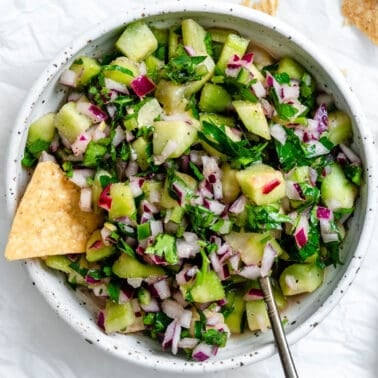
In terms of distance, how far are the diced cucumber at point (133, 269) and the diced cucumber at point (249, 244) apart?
174 mm

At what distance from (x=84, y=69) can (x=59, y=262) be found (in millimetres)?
449

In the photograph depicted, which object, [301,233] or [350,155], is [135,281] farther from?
[350,155]

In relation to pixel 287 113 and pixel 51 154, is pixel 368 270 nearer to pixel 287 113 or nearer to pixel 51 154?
pixel 287 113

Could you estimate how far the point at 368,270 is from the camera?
1.95m

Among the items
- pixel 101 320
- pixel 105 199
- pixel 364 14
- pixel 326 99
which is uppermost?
pixel 364 14

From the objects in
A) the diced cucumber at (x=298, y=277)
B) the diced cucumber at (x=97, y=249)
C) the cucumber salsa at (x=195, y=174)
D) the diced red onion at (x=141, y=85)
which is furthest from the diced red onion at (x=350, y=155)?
the diced cucumber at (x=97, y=249)

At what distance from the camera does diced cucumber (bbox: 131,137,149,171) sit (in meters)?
1.65

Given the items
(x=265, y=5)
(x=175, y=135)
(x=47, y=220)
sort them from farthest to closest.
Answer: (x=265, y=5), (x=47, y=220), (x=175, y=135)

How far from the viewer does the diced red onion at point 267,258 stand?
65.6 inches

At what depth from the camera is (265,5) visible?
1.90 meters

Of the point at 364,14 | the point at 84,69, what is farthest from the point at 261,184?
the point at 364,14

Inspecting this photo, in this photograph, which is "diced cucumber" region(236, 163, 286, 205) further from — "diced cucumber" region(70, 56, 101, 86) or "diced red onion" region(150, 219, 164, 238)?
"diced cucumber" region(70, 56, 101, 86)

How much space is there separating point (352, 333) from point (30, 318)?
33.0 inches

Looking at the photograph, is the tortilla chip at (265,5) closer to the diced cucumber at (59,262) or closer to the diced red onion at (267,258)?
the diced red onion at (267,258)
